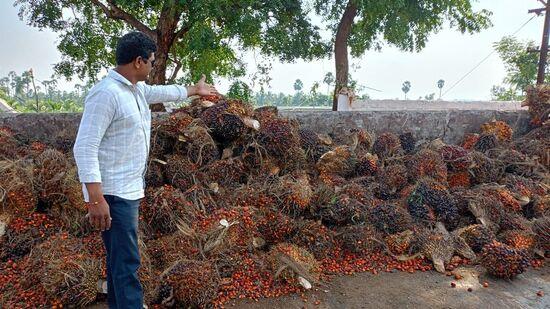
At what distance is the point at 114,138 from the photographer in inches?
78.9

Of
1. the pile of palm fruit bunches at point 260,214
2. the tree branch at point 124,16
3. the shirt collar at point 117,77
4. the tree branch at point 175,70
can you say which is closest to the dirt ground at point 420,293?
the pile of palm fruit bunches at point 260,214

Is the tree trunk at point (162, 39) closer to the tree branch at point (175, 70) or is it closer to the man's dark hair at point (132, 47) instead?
the tree branch at point (175, 70)

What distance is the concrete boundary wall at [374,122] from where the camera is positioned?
484cm

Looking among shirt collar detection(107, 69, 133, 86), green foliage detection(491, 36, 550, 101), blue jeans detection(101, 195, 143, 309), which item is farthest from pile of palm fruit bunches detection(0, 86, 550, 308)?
green foliage detection(491, 36, 550, 101)

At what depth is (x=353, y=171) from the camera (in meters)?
4.67

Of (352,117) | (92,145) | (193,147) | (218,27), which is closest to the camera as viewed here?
(92,145)

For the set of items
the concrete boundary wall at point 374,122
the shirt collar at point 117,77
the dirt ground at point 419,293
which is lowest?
the dirt ground at point 419,293

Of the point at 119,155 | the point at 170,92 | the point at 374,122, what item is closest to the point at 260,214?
the point at 170,92

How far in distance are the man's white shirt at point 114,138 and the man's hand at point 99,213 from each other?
0.07 metres

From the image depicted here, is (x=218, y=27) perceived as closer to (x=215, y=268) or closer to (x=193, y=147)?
(x=193, y=147)

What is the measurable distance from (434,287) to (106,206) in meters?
2.40

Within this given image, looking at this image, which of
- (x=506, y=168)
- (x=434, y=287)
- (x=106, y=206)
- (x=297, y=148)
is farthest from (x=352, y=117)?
(x=106, y=206)

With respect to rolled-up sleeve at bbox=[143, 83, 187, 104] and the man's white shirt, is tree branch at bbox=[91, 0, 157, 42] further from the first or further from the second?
the man's white shirt

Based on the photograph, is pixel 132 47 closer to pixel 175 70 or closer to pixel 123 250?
pixel 123 250
